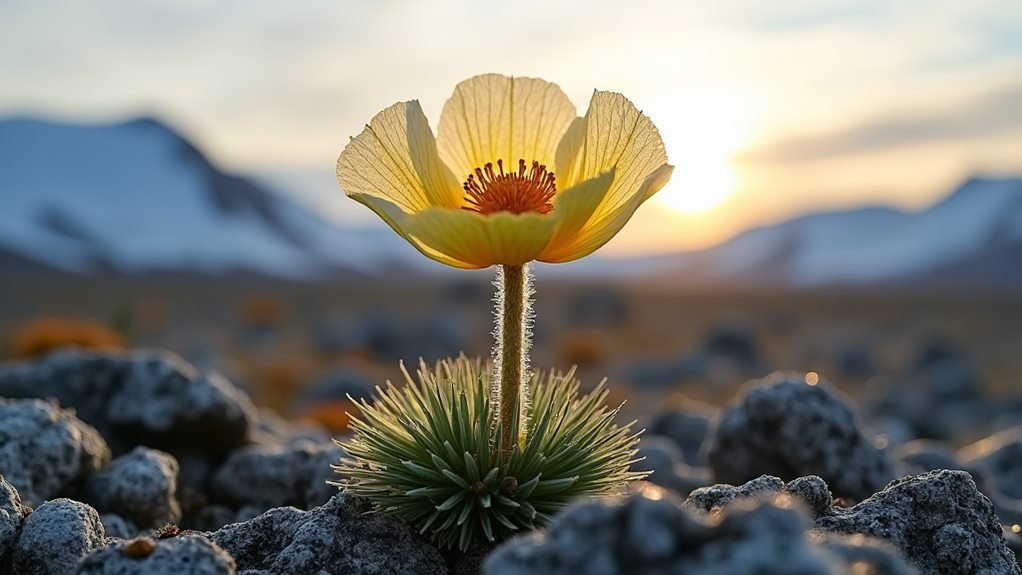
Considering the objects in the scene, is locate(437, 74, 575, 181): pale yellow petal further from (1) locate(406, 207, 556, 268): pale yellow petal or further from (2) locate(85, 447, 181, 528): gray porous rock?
(2) locate(85, 447, 181, 528): gray porous rock


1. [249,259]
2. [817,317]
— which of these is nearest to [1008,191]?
[249,259]

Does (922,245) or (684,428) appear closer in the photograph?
(684,428)

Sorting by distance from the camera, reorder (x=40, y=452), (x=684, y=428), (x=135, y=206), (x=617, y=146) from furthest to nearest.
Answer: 1. (x=135, y=206)
2. (x=684, y=428)
3. (x=40, y=452)
4. (x=617, y=146)

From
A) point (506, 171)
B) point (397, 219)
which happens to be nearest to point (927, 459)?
point (506, 171)

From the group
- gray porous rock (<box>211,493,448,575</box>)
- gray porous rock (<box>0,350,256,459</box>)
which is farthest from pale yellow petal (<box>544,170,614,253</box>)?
gray porous rock (<box>0,350,256,459</box>)

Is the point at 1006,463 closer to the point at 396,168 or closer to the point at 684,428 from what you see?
the point at 684,428

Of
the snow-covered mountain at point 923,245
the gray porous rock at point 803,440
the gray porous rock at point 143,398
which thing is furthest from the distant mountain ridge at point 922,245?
the gray porous rock at point 143,398
